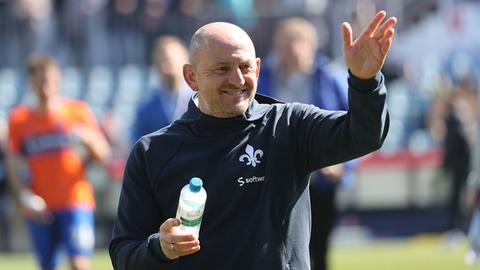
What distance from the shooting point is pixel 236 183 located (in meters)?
5.23

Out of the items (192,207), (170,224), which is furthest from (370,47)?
(170,224)

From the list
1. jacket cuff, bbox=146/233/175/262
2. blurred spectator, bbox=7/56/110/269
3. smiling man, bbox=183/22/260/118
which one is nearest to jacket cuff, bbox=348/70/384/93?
smiling man, bbox=183/22/260/118

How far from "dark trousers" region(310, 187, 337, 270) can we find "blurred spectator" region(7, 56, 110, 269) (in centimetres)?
204

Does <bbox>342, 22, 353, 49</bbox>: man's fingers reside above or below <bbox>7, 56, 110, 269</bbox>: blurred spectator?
above

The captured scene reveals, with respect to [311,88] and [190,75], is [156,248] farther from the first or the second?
[311,88]

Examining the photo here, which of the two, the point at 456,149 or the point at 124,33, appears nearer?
the point at 456,149

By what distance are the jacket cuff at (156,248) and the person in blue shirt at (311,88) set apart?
4931 millimetres

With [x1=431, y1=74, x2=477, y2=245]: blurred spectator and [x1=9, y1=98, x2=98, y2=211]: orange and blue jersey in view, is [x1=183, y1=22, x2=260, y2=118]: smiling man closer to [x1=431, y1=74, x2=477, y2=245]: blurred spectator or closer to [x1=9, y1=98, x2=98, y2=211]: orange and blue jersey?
[x1=9, y1=98, x2=98, y2=211]: orange and blue jersey

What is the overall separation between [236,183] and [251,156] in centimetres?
14

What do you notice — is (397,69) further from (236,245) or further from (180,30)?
(236,245)

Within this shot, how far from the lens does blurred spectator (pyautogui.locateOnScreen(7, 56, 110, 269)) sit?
35.3 feet

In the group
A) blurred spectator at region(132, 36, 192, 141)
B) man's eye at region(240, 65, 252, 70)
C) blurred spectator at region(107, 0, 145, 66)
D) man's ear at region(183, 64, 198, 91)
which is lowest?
blurred spectator at region(107, 0, 145, 66)

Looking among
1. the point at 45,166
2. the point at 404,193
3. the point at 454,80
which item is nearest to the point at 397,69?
the point at 454,80

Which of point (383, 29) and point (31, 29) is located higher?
point (383, 29)
